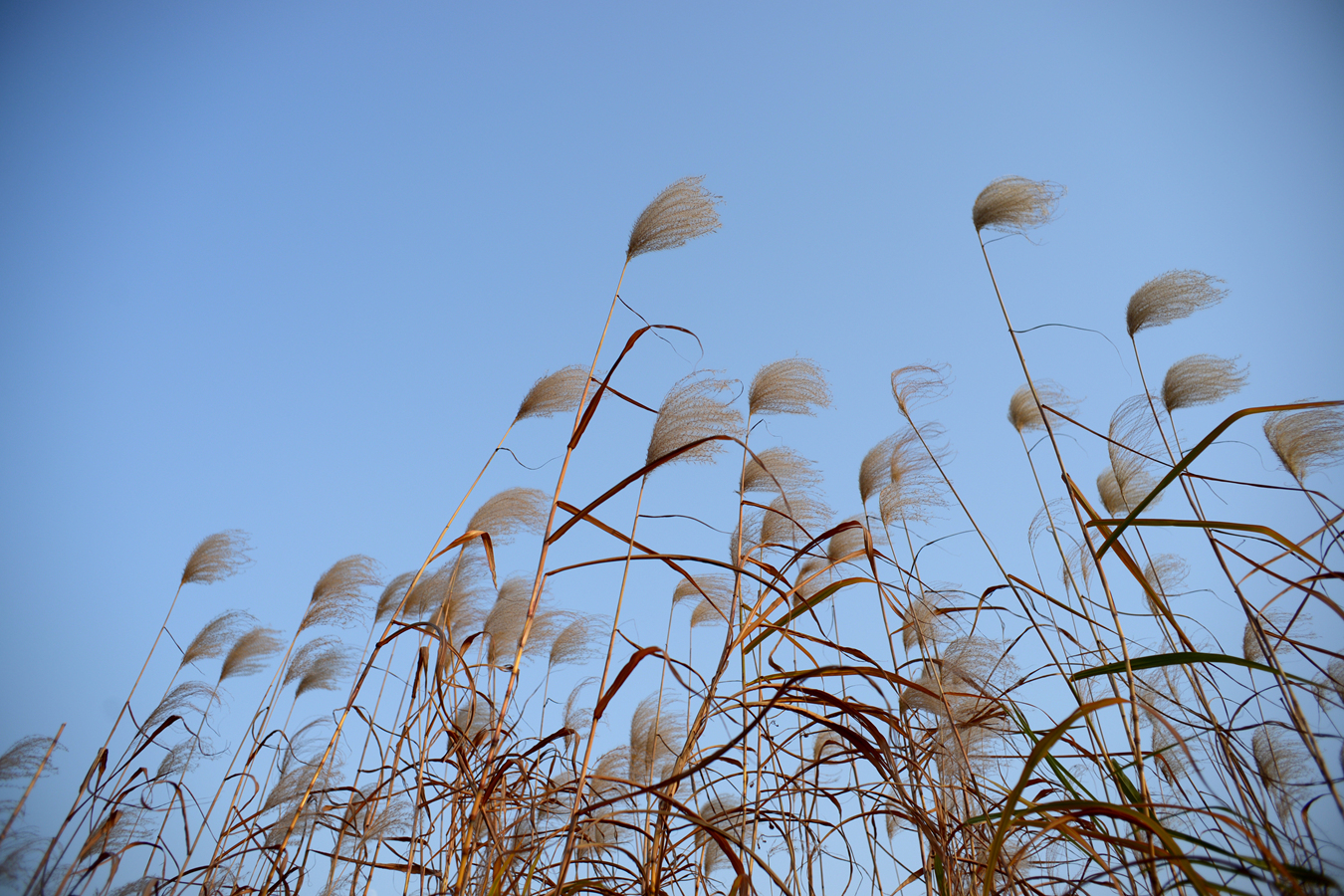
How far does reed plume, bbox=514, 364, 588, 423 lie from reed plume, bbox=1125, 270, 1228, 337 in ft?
5.97

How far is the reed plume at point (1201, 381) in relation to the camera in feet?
6.93

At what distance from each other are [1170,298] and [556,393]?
77.0 inches

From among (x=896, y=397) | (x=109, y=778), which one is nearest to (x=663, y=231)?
(x=896, y=397)

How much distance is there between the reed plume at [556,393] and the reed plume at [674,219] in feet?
1.12

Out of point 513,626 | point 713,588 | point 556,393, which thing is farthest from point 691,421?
point 713,588

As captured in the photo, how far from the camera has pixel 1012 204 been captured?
6.31 feet

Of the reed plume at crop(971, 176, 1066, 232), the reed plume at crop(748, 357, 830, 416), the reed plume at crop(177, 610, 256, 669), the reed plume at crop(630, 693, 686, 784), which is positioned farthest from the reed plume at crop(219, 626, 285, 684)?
the reed plume at crop(971, 176, 1066, 232)

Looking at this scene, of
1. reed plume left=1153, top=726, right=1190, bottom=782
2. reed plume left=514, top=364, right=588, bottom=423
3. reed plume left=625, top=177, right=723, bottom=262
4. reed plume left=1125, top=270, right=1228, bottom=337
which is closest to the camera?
reed plume left=1153, top=726, right=1190, bottom=782

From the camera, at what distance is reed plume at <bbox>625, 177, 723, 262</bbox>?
5.33 feet

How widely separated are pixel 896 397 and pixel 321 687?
284 centimetres

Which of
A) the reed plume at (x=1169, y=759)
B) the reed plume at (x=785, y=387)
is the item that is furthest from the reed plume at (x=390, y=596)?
the reed plume at (x=1169, y=759)

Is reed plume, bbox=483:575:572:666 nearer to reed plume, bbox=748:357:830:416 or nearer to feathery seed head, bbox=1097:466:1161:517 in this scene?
reed plume, bbox=748:357:830:416

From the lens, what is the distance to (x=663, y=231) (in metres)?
1.63

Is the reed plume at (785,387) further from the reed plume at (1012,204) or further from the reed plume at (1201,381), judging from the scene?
the reed plume at (1201,381)
